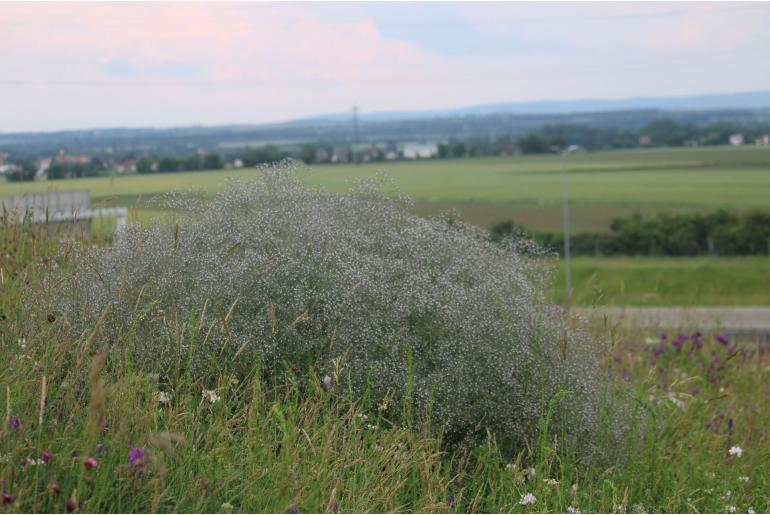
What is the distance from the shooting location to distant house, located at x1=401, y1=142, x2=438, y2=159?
55.0 meters

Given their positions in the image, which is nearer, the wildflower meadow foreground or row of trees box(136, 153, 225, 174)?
the wildflower meadow foreground

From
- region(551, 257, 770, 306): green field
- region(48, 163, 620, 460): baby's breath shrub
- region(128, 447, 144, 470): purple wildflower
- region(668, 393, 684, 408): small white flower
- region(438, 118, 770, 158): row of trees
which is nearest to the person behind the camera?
region(128, 447, 144, 470): purple wildflower

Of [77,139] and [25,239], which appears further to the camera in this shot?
[77,139]

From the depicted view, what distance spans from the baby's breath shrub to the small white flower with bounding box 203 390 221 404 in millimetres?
221

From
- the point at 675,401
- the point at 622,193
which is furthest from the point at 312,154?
the point at 622,193

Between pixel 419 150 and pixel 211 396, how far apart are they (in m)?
53.4

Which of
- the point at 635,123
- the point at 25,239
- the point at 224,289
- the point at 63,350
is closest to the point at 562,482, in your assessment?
the point at 224,289

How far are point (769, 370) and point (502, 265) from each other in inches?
188

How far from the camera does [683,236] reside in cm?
4791

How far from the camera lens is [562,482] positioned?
4988 mm

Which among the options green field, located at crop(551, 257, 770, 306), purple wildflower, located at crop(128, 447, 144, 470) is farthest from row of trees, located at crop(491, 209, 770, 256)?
purple wildflower, located at crop(128, 447, 144, 470)

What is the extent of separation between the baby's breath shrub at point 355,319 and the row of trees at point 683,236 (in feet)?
129

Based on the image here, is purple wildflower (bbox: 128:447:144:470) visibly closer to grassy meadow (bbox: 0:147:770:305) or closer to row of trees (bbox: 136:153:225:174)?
row of trees (bbox: 136:153:225:174)

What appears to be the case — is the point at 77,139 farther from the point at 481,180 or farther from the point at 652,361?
the point at 481,180
